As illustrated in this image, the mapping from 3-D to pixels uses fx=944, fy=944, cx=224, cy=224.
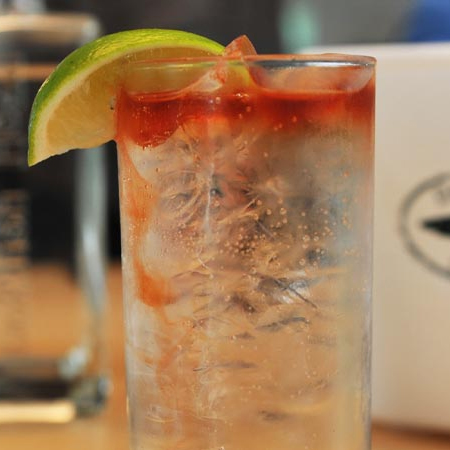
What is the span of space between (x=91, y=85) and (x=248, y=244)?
0.50 feet

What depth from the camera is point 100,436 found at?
2.67 feet

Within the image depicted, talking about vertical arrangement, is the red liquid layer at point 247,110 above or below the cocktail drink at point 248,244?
above

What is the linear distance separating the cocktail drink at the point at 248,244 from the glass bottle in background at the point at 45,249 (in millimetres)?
345

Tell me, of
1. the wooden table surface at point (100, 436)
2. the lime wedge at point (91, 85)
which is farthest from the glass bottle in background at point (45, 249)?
the lime wedge at point (91, 85)

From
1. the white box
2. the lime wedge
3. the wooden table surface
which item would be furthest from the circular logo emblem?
the lime wedge

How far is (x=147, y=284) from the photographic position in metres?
0.57

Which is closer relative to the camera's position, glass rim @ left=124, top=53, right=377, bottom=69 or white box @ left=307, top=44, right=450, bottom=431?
glass rim @ left=124, top=53, right=377, bottom=69

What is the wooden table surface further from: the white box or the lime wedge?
the lime wedge

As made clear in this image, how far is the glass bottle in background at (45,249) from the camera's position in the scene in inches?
35.9

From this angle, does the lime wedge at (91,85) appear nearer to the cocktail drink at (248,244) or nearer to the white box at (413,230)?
the cocktail drink at (248,244)

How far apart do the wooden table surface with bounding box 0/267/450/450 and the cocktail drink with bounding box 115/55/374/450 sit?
0.20m

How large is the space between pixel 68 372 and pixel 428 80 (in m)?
0.45

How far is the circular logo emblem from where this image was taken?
734mm

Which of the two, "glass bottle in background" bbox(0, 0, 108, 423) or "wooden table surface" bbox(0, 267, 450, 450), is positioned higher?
"glass bottle in background" bbox(0, 0, 108, 423)
